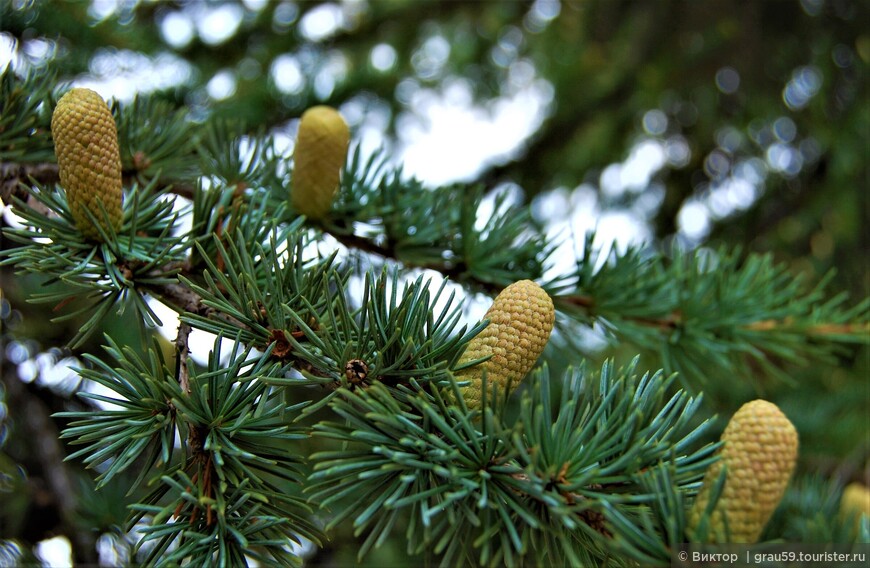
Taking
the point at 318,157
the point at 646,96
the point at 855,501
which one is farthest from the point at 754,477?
the point at 646,96

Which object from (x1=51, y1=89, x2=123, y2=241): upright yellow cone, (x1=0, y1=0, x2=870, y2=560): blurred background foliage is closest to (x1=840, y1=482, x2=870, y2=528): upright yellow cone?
(x1=0, y1=0, x2=870, y2=560): blurred background foliage

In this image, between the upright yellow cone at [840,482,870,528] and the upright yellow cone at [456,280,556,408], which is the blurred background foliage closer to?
the upright yellow cone at [840,482,870,528]

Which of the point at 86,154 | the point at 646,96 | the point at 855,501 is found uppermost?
the point at 646,96

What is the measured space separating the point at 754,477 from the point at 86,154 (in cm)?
44

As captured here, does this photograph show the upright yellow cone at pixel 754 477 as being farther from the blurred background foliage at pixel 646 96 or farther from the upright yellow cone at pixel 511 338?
the blurred background foliage at pixel 646 96

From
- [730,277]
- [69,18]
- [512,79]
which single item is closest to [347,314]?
[730,277]

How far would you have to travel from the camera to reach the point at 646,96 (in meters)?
1.58

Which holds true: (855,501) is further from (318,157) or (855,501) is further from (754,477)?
(318,157)

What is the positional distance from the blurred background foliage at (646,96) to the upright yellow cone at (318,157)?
0.58 m

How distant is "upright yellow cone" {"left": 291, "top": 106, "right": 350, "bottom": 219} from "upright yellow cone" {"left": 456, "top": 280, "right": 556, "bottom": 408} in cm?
24

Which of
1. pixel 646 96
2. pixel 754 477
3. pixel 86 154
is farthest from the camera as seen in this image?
pixel 646 96

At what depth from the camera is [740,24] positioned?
1.60 meters

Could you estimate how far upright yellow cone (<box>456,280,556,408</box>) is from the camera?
387 millimetres

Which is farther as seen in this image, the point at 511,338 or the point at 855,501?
the point at 855,501
